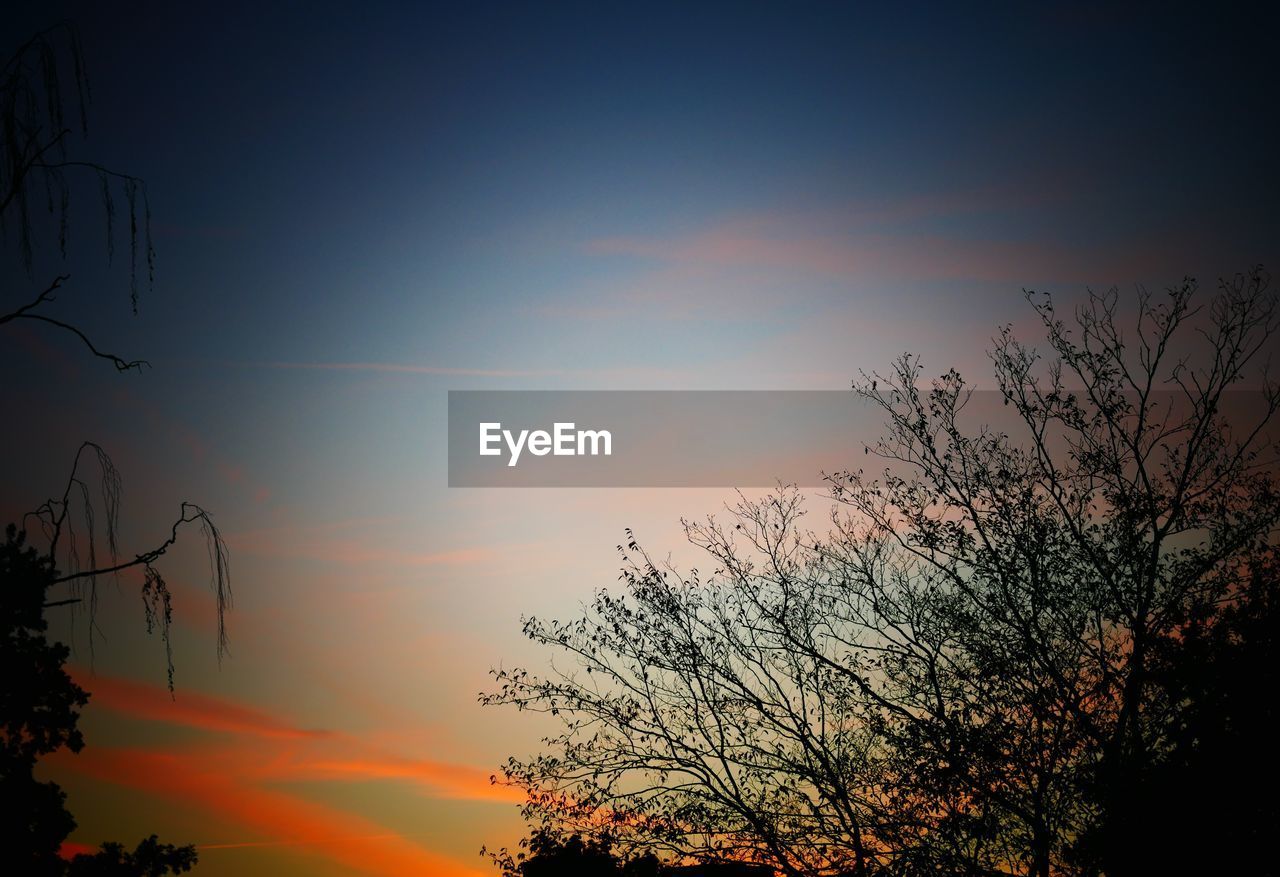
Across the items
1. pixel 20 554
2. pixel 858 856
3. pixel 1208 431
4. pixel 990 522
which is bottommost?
pixel 858 856

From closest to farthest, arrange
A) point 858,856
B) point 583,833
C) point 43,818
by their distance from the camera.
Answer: point 43,818, point 858,856, point 583,833

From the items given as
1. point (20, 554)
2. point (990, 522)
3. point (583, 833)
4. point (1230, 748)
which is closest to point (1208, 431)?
point (990, 522)

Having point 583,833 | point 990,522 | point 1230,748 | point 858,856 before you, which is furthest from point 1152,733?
point 583,833

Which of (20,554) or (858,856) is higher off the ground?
(20,554)

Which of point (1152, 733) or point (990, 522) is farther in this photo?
point (990, 522)

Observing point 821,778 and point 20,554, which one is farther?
point 821,778

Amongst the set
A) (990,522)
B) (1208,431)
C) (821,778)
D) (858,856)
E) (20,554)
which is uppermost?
(1208,431)

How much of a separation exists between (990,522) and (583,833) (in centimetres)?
778

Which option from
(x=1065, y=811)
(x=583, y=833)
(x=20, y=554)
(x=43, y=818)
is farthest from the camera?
(x=583, y=833)

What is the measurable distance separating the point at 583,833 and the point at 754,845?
2.62 m

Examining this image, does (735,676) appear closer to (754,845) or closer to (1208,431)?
(754,845)

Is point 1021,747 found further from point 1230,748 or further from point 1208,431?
point 1208,431

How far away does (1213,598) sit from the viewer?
1297 cm

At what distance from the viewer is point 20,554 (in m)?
7.29
